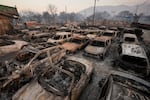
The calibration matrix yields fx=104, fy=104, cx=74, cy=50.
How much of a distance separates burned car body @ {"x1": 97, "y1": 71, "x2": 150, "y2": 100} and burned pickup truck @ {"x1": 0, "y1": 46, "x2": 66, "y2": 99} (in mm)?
3067

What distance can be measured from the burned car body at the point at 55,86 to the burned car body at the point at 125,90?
896 mm

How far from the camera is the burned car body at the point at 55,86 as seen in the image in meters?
3.33

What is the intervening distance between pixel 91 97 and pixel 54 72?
1.96m

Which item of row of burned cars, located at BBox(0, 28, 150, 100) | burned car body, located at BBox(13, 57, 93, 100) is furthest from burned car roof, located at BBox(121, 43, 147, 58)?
burned car body, located at BBox(13, 57, 93, 100)

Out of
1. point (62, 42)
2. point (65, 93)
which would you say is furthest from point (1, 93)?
point (62, 42)

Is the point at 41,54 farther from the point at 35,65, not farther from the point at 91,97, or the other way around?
the point at 91,97

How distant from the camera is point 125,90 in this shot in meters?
3.33

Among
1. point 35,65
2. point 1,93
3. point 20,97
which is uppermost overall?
point 35,65

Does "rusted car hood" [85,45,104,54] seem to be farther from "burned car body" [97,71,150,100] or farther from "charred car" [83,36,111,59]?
"burned car body" [97,71,150,100]

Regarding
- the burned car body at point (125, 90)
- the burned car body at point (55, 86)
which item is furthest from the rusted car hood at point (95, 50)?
the burned car body at point (125, 90)

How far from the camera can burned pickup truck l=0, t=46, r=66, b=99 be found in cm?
410

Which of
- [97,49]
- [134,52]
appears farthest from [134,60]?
[97,49]

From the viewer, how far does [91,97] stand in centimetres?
456

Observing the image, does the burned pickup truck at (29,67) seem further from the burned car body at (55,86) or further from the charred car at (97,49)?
the charred car at (97,49)
